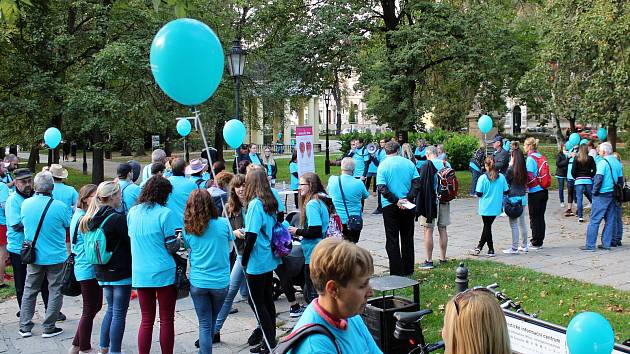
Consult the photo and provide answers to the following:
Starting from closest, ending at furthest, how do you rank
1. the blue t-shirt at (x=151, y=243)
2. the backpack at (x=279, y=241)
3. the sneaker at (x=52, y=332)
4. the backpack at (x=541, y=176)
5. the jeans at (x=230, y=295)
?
the blue t-shirt at (x=151, y=243) → the backpack at (x=279, y=241) → the jeans at (x=230, y=295) → the sneaker at (x=52, y=332) → the backpack at (x=541, y=176)

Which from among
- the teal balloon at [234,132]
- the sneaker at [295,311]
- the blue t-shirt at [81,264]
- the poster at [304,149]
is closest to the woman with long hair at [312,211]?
the sneaker at [295,311]

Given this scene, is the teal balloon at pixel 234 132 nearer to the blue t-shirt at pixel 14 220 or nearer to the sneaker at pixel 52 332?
the blue t-shirt at pixel 14 220

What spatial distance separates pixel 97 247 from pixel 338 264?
361 cm

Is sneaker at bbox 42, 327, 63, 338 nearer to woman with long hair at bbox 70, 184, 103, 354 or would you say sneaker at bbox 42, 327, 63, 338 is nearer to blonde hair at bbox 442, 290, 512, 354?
woman with long hair at bbox 70, 184, 103, 354

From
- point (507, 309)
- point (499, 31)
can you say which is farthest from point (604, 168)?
point (499, 31)

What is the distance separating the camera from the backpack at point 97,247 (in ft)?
17.7

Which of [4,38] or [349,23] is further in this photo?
[349,23]

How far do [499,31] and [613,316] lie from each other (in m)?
15.0

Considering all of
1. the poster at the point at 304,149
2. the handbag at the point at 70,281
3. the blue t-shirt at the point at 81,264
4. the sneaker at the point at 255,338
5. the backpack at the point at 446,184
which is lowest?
the sneaker at the point at 255,338

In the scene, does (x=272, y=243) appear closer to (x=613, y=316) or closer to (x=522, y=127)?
(x=613, y=316)

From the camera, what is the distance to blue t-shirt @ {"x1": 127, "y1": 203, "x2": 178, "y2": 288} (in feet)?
17.1

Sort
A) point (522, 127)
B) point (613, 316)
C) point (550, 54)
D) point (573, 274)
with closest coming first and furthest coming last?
point (613, 316), point (573, 274), point (550, 54), point (522, 127)

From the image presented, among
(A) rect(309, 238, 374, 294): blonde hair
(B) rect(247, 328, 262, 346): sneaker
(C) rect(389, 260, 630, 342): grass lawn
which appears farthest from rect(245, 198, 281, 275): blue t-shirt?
(A) rect(309, 238, 374, 294): blonde hair

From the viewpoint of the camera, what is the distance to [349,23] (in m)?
20.5
